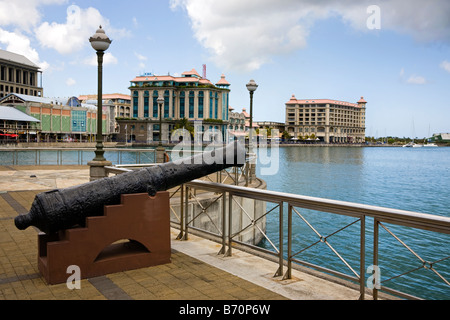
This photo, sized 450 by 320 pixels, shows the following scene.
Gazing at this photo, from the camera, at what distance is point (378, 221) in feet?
12.1

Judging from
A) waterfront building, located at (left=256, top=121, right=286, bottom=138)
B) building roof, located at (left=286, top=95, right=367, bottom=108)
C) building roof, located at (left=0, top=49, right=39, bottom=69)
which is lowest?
waterfront building, located at (left=256, top=121, right=286, bottom=138)

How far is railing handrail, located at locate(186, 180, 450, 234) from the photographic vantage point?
3.22m

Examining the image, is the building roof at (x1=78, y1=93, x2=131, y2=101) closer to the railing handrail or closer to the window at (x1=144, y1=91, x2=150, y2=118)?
the window at (x1=144, y1=91, x2=150, y2=118)

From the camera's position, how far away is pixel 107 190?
4500 millimetres

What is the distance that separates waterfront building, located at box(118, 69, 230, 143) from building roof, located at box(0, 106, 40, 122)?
35208mm

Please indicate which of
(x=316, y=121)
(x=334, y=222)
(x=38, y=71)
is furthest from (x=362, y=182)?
(x=316, y=121)

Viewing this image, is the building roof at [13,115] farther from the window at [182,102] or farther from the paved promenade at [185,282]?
the paved promenade at [185,282]

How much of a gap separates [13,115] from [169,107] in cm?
4472

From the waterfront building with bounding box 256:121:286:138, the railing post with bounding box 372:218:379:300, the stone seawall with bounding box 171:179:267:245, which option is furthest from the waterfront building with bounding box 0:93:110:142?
the waterfront building with bounding box 256:121:286:138

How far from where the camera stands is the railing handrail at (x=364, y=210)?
3.22 metres

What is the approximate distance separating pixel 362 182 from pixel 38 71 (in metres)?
121

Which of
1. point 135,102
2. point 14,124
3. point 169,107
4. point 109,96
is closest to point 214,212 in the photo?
point 14,124

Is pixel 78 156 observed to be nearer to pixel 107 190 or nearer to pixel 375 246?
pixel 107 190
